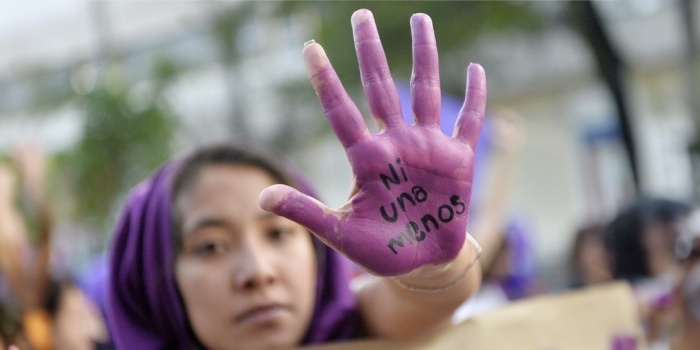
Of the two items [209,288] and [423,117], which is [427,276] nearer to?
[423,117]

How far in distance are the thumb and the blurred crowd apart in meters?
0.98

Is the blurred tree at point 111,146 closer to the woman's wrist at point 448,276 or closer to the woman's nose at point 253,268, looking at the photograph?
the woman's nose at point 253,268

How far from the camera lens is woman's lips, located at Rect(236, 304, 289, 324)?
149 centimetres

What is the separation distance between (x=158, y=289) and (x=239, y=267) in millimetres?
199

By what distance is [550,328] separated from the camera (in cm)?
174

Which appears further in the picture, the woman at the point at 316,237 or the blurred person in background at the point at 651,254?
the blurred person in background at the point at 651,254

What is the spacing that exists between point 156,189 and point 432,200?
0.68 meters

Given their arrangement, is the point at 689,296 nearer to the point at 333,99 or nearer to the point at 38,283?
the point at 333,99

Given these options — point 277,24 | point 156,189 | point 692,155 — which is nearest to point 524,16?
point 692,155

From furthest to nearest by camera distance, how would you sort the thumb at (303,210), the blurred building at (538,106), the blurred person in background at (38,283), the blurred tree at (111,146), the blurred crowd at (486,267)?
the blurred building at (538,106), the blurred tree at (111,146), the blurred person in background at (38,283), the blurred crowd at (486,267), the thumb at (303,210)

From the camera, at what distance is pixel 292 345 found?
155 centimetres

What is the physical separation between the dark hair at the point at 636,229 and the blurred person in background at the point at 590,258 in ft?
2.65

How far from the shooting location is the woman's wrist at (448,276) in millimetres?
1340

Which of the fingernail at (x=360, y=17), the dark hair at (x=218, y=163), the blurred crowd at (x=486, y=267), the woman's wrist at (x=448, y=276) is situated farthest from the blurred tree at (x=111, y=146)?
the fingernail at (x=360, y=17)
